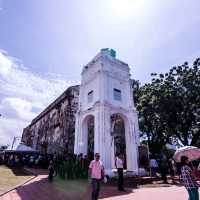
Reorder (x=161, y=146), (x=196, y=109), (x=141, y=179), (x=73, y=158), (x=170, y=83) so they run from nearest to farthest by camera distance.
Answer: (x=141, y=179) → (x=73, y=158) → (x=196, y=109) → (x=170, y=83) → (x=161, y=146)

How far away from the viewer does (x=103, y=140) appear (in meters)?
13.5

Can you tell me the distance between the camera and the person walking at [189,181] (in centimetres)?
439

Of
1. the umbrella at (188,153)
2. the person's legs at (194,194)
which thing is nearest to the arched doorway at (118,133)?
the umbrella at (188,153)

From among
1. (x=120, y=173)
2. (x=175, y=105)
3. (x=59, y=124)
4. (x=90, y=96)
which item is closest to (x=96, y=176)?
(x=120, y=173)

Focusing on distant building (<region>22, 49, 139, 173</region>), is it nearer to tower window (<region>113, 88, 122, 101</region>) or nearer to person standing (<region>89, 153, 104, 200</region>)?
tower window (<region>113, 88, 122, 101</region>)

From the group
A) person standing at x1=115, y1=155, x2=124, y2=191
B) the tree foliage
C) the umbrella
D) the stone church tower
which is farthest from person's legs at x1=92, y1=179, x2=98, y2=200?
the tree foliage

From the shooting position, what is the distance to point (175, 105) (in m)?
19.8

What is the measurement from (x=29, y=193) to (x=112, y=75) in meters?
10.6

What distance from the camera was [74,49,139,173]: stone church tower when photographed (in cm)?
1401

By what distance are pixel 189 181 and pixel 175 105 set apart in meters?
16.4

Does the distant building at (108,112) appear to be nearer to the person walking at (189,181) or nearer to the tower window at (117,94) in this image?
the tower window at (117,94)

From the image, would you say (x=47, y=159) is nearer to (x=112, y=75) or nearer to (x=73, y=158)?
(x=73, y=158)

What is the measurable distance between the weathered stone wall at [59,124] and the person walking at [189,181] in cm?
1980

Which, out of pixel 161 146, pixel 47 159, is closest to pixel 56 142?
pixel 47 159
